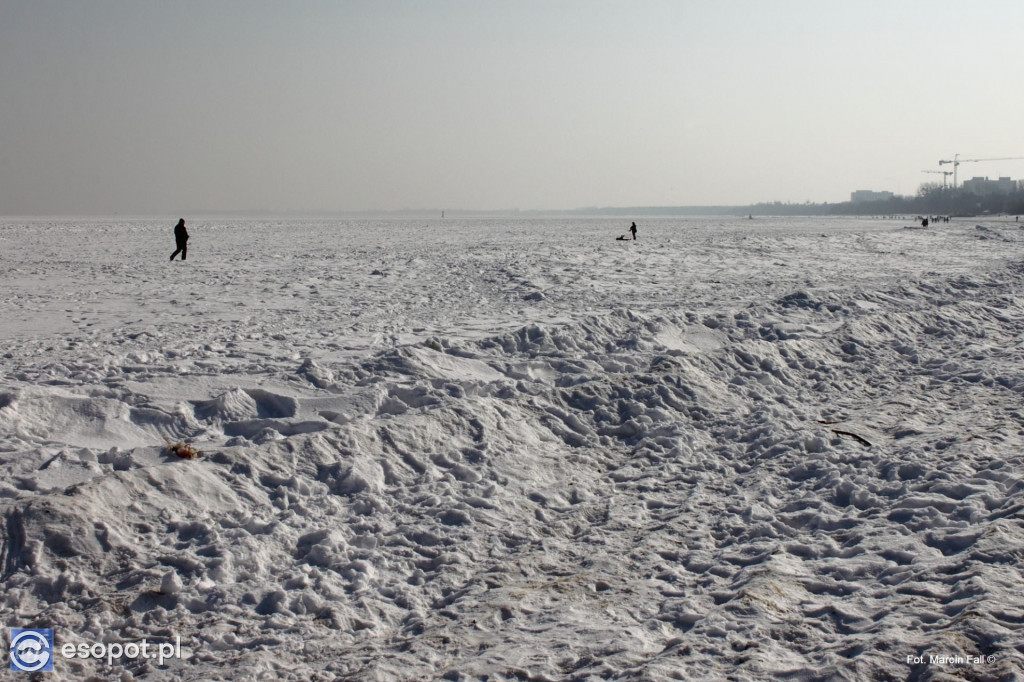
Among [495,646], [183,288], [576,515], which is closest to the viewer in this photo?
[495,646]

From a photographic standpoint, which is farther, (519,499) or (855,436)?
(855,436)

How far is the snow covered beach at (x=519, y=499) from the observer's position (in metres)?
4.05

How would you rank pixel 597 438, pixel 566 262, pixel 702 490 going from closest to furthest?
1. pixel 702 490
2. pixel 597 438
3. pixel 566 262

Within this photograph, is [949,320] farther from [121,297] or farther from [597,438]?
[121,297]

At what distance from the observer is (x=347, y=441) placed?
21.3 ft

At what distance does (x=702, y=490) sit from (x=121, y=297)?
1430 cm

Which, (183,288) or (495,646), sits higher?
(183,288)

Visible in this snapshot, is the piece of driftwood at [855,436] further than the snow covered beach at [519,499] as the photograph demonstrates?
Yes

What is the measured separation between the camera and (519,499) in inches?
238

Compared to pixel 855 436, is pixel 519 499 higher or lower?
lower

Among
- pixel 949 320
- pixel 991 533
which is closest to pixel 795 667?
pixel 991 533

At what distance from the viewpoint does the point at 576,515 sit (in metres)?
5.83

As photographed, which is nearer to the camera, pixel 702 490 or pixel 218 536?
pixel 218 536

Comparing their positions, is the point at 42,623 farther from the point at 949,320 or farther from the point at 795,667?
the point at 949,320
